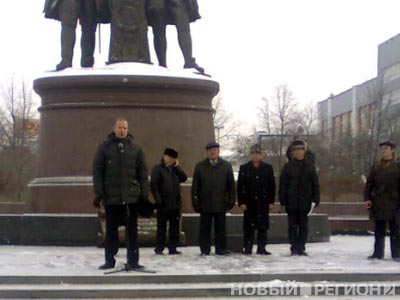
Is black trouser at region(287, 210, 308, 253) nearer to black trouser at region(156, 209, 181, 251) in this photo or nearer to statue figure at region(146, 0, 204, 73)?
black trouser at region(156, 209, 181, 251)

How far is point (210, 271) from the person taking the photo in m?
9.86

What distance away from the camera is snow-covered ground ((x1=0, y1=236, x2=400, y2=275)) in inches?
392

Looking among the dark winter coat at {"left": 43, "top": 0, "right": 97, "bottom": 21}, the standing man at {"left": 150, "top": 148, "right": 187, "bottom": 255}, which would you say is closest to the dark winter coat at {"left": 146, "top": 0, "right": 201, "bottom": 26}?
the dark winter coat at {"left": 43, "top": 0, "right": 97, "bottom": 21}

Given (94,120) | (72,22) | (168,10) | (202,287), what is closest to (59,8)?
(72,22)

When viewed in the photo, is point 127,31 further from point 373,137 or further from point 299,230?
point 373,137

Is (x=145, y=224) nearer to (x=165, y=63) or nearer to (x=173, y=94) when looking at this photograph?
(x=173, y=94)

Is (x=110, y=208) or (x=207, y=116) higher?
(x=207, y=116)

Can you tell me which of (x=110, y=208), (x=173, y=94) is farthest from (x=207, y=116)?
(x=110, y=208)

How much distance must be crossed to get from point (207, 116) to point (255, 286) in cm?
577

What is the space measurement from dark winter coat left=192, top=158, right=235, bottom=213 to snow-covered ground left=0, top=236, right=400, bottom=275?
0.73 metres

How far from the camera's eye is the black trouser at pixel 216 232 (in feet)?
39.1

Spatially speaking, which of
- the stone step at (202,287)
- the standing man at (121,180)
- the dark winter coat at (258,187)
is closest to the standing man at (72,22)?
the dark winter coat at (258,187)

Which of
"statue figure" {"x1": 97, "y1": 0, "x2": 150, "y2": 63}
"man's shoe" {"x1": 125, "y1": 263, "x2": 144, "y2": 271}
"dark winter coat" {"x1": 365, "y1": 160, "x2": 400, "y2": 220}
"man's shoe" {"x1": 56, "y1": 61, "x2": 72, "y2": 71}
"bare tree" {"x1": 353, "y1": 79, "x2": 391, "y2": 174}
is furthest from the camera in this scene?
"bare tree" {"x1": 353, "y1": 79, "x2": 391, "y2": 174}

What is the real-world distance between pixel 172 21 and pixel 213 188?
4.91 m
